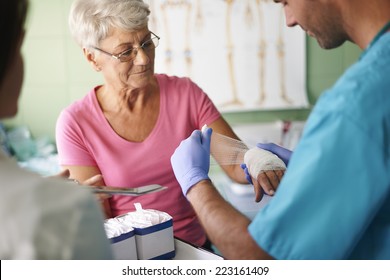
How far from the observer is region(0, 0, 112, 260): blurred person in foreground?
480 mm

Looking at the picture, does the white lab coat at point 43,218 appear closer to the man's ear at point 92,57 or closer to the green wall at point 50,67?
the man's ear at point 92,57

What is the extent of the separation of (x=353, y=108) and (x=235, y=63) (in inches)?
76.0

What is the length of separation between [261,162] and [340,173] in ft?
1.33

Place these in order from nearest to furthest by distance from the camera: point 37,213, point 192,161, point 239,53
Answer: point 37,213 < point 192,161 < point 239,53

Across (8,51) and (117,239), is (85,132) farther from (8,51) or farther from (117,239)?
(8,51)

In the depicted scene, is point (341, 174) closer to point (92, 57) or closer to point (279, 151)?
point (279, 151)

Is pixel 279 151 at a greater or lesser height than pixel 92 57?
lesser

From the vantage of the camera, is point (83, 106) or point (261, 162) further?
point (83, 106)

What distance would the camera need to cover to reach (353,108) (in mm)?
666

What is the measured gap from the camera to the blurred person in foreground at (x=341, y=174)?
665 millimetres

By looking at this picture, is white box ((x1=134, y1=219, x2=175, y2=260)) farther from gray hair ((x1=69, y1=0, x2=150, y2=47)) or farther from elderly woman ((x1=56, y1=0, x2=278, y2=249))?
gray hair ((x1=69, y1=0, x2=150, y2=47))

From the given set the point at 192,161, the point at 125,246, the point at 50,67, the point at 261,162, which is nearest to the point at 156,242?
the point at 125,246

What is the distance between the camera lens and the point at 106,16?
1156 mm
